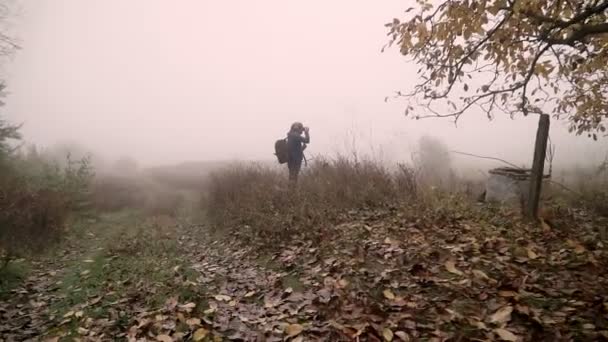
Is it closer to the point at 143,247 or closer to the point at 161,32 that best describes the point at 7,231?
the point at 143,247

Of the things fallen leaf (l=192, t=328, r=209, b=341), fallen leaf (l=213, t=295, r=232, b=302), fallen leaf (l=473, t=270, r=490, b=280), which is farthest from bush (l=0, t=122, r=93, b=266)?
fallen leaf (l=473, t=270, r=490, b=280)

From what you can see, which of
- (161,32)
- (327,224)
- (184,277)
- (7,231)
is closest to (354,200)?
(327,224)

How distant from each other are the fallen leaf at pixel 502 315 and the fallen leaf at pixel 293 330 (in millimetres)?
1681

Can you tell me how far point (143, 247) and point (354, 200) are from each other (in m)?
4.40

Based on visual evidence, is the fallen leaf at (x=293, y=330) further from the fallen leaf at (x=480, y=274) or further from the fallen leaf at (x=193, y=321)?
the fallen leaf at (x=480, y=274)

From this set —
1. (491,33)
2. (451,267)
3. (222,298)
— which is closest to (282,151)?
(222,298)

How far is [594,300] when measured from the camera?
314 centimetres

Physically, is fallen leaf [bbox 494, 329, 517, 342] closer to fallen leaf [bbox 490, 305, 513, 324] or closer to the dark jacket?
fallen leaf [bbox 490, 305, 513, 324]

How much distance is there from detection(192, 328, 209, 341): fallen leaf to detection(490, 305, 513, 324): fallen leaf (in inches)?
104

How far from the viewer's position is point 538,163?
5.32 metres

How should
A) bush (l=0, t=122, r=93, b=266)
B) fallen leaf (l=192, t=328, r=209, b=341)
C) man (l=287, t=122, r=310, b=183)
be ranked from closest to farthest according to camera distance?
fallen leaf (l=192, t=328, r=209, b=341)
bush (l=0, t=122, r=93, b=266)
man (l=287, t=122, r=310, b=183)

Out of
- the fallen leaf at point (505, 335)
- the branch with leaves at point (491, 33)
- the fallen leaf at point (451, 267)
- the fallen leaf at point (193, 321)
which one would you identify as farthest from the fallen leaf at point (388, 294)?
the branch with leaves at point (491, 33)

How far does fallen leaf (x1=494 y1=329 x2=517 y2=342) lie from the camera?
2.68 meters

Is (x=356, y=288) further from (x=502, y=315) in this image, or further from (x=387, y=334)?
(x=502, y=315)
